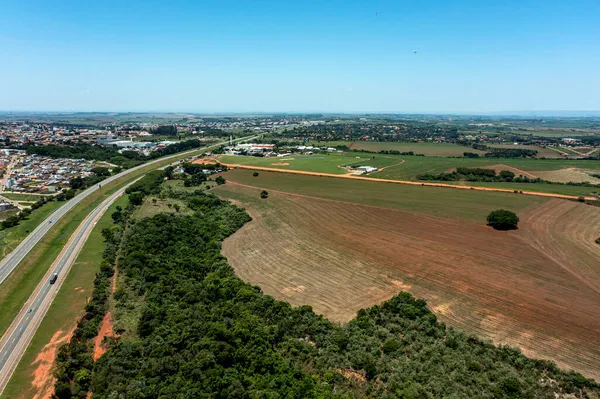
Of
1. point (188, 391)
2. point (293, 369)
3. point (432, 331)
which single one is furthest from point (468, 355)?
point (188, 391)

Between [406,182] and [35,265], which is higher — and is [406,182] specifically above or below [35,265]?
above

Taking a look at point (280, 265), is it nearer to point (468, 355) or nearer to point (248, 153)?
point (468, 355)

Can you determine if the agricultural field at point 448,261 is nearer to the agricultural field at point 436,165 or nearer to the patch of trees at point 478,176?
the patch of trees at point 478,176

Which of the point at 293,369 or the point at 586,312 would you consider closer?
Result: the point at 293,369

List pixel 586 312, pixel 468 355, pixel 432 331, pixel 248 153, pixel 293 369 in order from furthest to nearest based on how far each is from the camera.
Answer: pixel 248 153, pixel 586 312, pixel 432 331, pixel 468 355, pixel 293 369

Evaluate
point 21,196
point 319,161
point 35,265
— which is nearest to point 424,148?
point 319,161

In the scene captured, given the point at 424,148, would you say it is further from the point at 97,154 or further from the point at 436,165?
the point at 97,154

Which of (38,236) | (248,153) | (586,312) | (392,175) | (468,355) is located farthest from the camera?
(248,153)
